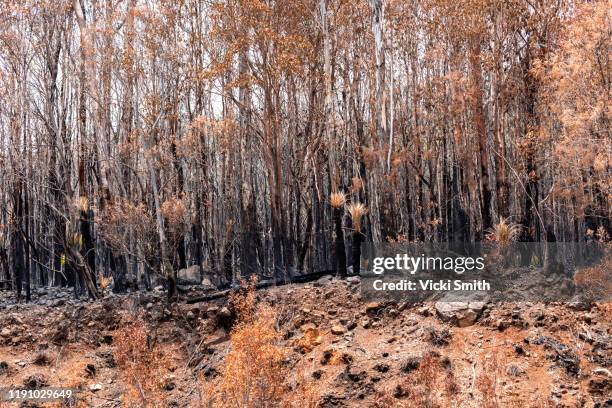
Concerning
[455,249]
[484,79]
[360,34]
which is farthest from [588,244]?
[360,34]

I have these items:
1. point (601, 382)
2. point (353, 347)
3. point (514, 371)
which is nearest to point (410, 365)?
point (353, 347)

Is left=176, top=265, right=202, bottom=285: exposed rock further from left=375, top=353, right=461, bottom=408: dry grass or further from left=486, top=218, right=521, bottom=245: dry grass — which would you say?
left=375, top=353, right=461, bottom=408: dry grass

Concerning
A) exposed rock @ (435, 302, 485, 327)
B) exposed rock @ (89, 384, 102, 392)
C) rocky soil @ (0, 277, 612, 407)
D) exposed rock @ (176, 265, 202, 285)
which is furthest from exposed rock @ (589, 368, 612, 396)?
exposed rock @ (176, 265, 202, 285)

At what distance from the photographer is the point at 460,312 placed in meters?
11.8

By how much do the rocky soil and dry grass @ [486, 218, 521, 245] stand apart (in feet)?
8.30

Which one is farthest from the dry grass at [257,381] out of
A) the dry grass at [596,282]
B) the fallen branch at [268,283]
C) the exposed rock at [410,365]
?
the dry grass at [596,282]

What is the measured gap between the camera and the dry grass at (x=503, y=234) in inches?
553

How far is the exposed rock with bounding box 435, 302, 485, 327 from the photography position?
11680mm

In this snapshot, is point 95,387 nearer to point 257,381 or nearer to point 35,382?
point 35,382

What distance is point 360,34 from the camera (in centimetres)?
2044

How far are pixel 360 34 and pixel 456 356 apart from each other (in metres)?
12.8

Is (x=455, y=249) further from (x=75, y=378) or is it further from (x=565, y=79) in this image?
(x=75, y=378)

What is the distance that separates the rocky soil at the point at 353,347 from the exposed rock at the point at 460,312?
0.07 feet

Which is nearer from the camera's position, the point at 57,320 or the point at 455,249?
the point at 57,320
